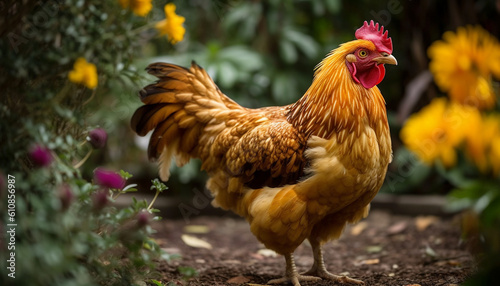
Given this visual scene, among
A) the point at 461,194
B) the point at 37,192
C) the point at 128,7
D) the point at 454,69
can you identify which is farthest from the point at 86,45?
the point at 461,194

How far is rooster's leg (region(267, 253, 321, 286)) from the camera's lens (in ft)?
11.5

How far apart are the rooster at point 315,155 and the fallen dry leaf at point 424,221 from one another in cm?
209

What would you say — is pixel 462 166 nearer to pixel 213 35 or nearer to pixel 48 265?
pixel 213 35

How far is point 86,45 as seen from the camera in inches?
108

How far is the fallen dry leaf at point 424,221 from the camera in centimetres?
545

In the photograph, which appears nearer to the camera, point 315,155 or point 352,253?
point 315,155

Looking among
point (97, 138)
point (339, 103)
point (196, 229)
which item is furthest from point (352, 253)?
→ point (97, 138)

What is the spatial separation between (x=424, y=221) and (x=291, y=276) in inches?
104

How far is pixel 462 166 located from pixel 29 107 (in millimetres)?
5023

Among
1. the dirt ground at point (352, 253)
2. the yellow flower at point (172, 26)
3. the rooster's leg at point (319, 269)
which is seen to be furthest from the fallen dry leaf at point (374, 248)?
the yellow flower at point (172, 26)

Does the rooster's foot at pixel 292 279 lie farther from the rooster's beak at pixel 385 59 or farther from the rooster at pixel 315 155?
the rooster's beak at pixel 385 59

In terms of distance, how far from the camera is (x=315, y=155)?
3.18 metres

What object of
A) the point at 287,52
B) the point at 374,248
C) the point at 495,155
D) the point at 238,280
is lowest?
the point at 238,280

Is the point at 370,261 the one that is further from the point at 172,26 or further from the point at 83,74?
the point at 83,74
